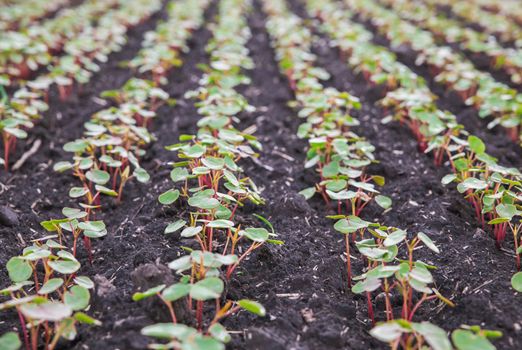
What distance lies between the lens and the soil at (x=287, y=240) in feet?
5.35

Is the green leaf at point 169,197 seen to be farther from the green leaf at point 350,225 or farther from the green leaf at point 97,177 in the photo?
the green leaf at point 350,225

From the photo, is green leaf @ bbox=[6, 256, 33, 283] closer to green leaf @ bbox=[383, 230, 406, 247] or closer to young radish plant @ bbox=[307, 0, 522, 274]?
green leaf @ bbox=[383, 230, 406, 247]

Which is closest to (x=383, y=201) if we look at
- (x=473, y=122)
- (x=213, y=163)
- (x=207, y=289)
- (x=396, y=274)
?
(x=396, y=274)

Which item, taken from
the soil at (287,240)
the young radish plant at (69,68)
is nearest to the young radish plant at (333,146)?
the soil at (287,240)

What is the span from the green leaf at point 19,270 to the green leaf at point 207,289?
0.58 meters

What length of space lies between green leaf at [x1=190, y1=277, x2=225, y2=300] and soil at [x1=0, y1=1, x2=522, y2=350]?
9.9 inches

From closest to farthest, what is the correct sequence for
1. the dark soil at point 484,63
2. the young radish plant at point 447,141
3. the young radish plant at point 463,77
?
1. the young radish plant at point 447,141
2. the young radish plant at point 463,77
3. the dark soil at point 484,63

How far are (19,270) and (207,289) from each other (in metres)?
0.66

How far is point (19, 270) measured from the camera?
1563 millimetres

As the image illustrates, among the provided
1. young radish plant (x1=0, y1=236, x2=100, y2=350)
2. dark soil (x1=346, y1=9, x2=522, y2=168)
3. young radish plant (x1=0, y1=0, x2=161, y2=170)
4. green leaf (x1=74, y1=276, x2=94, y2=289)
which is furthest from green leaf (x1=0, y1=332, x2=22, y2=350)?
dark soil (x1=346, y1=9, x2=522, y2=168)

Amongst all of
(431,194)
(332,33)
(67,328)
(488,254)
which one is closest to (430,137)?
(431,194)

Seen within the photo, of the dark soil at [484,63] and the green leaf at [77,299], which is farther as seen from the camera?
the dark soil at [484,63]

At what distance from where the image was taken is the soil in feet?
5.35

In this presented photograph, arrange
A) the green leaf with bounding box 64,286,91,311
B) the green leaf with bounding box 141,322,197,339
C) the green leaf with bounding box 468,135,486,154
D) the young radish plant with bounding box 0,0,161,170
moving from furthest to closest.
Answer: the young radish plant with bounding box 0,0,161,170, the green leaf with bounding box 468,135,486,154, the green leaf with bounding box 64,286,91,311, the green leaf with bounding box 141,322,197,339
